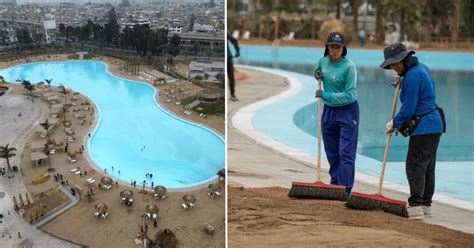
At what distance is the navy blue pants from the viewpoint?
5383 mm

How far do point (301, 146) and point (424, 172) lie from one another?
11.5ft

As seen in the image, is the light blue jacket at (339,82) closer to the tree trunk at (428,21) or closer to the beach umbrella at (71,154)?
the beach umbrella at (71,154)

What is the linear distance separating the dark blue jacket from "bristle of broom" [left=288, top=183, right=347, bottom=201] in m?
0.78

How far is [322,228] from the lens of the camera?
4.54 m

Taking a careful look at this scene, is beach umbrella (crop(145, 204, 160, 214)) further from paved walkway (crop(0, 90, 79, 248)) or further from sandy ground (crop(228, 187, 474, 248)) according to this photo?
sandy ground (crop(228, 187, 474, 248))

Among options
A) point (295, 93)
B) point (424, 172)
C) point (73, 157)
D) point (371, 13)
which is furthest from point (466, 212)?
point (371, 13)

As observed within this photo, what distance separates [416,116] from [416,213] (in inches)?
31.9

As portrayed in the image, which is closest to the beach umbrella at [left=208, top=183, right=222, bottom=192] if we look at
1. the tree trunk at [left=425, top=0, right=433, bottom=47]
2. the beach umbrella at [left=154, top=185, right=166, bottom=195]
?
the beach umbrella at [left=154, top=185, right=166, bottom=195]

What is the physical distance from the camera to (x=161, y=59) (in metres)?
3.68

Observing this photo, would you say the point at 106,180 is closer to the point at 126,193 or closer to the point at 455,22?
the point at 126,193

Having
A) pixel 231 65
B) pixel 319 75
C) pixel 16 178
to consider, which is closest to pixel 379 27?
pixel 231 65

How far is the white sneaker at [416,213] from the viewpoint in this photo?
5.08 meters

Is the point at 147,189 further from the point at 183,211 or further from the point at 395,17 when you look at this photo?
the point at 395,17

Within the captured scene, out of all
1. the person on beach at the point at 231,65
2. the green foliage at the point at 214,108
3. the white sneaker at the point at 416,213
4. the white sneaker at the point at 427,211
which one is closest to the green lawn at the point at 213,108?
the green foliage at the point at 214,108
